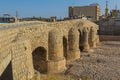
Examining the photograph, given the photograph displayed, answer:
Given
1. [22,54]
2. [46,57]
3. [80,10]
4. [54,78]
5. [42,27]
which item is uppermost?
[80,10]

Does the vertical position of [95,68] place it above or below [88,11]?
below

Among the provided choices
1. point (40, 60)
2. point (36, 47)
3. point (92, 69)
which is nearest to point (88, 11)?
point (92, 69)

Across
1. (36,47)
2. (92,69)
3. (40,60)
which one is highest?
(36,47)

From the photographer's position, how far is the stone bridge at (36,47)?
854 centimetres

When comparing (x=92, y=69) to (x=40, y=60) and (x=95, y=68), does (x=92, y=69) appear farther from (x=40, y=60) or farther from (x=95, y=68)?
(x=40, y=60)

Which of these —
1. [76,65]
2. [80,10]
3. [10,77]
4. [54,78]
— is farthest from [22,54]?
[80,10]

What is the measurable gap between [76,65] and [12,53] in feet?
33.3

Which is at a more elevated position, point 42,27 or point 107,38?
point 42,27

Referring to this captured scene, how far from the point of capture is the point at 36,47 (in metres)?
14.5

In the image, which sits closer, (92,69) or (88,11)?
(92,69)

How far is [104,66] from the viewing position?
17469mm

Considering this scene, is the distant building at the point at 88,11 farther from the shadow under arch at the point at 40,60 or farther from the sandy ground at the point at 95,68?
the shadow under arch at the point at 40,60

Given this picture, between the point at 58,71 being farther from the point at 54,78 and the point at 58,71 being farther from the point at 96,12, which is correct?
the point at 96,12

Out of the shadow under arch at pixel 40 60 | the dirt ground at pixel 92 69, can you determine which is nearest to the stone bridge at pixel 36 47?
the shadow under arch at pixel 40 60
